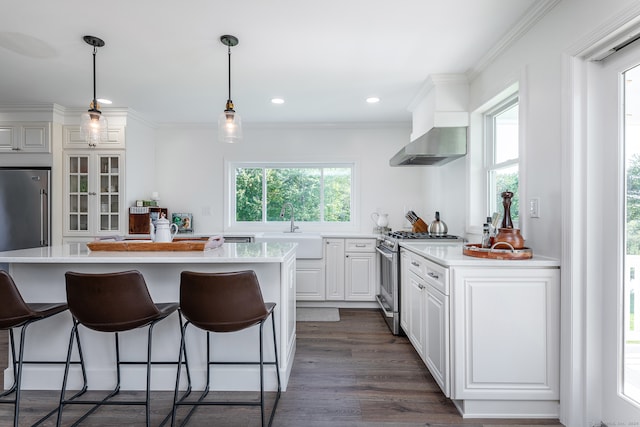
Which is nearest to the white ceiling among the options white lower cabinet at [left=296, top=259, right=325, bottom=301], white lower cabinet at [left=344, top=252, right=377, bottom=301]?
white lower cabinet at [left=344, top=252, right=377, bottom=301]

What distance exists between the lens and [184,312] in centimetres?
183

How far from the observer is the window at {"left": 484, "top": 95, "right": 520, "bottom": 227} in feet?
8.54

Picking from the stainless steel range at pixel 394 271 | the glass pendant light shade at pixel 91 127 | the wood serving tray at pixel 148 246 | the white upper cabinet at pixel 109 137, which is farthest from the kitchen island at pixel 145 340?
the white upper cabinet at pixel 109 137

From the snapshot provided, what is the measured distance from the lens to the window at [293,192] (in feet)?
15.6

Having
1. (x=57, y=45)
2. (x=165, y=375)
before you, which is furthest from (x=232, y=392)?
(x=57, y=45)

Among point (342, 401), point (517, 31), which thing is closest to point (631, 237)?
point (517, 31)

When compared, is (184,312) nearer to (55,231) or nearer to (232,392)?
(232,392)

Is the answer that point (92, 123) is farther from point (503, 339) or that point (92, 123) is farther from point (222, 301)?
point (503, 339)

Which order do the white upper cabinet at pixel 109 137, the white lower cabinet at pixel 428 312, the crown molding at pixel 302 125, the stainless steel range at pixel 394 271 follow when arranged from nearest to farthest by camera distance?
the white lower cabinet at pixel 428 312
the stainless steel range at pixel 394 271
the white upper cabinet at pixel 109 137
the crown molding at pixel 302 125

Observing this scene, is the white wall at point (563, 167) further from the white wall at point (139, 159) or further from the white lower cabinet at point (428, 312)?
the white wall at point (139, 159)

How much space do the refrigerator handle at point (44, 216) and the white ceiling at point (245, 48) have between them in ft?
3.41

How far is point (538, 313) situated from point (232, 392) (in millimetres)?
1869

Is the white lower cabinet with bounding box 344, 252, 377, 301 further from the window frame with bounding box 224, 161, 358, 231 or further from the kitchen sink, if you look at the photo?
the window frame with bounding box 224, 161, 358, 231

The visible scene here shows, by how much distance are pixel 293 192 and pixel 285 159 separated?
1.53ft
